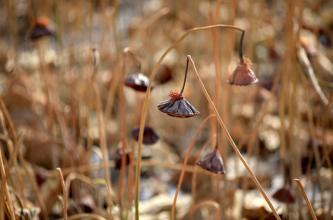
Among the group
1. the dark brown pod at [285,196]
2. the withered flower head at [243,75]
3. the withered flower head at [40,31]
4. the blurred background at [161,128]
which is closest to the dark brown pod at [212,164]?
the blurred background at [161,128]

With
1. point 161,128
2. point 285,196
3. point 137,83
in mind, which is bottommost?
point 161,128

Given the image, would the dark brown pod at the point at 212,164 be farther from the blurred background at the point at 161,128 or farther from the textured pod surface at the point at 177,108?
the textured pod surface at the point at 177,108

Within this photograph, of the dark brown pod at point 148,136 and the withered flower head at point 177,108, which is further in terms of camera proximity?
the dark brown pod at point 148,136

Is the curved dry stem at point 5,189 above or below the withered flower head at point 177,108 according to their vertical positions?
below

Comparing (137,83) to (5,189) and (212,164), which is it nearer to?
(212,164)

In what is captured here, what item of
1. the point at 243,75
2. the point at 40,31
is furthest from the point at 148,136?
the point at 40,31

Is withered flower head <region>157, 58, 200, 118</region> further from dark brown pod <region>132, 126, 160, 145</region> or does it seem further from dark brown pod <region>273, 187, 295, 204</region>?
dark brown pod <region>273, 187, 295, 204</region>

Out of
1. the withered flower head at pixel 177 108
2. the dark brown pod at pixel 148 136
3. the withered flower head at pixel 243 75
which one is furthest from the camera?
the dark brown pod at pixel 148 136

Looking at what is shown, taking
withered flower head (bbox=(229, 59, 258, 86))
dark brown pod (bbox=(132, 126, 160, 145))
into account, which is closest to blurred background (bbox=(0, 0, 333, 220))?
dark brown pod (bbox=(132, 126, 160, 145))
